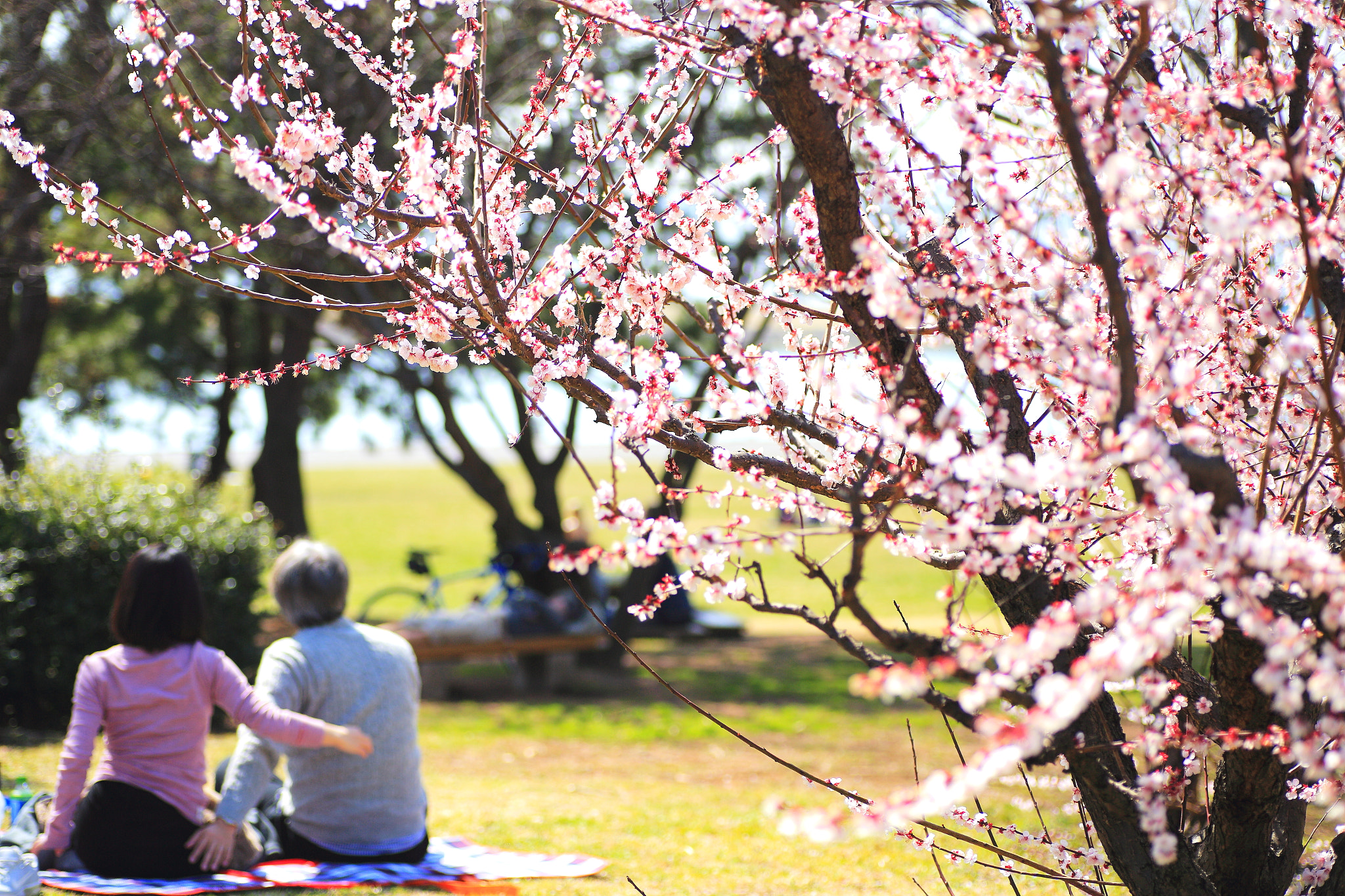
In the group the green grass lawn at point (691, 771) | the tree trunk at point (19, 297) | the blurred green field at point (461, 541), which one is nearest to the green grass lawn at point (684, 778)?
the green grass lawn at point (691, 771)

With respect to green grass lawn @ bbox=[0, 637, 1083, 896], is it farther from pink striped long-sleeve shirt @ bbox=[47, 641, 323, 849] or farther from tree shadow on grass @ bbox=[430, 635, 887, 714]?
pink striped long-sleeve shirt @ bbox=[47, 641, 323, 849]

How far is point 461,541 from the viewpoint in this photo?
86.1ft

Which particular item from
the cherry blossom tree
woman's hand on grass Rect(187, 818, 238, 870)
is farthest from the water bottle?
the cherry blossom tree

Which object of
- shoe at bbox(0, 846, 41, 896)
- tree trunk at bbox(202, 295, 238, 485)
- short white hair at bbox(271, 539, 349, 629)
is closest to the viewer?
shoe at bbox(0, 846, 41, 896)

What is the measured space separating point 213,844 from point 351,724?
0.61m

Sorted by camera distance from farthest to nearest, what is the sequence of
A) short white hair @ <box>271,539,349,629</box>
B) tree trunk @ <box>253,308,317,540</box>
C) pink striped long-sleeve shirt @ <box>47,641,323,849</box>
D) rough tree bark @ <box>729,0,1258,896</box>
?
tree trunk @ <box>253,308,317,540</box>, short white hair @ <box>271,539,349,629</box>, pink striped long-sleeve shirt @ <box>47,641,323,849</box>, rough tree bark @ <box>729,0,1258,896</box>

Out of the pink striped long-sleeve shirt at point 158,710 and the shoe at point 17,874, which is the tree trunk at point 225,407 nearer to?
the pink striped long-sleeve shirt at point 158,710

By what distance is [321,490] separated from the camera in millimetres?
37688

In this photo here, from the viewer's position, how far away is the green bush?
712cm

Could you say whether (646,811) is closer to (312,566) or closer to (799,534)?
(312,566)

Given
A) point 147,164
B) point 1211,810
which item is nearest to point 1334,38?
point 1211,810

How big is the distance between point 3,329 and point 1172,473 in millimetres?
12830

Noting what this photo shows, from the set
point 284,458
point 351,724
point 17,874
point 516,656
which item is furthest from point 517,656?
point 17,874

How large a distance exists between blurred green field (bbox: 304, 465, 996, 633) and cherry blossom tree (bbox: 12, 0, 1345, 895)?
5.26m
